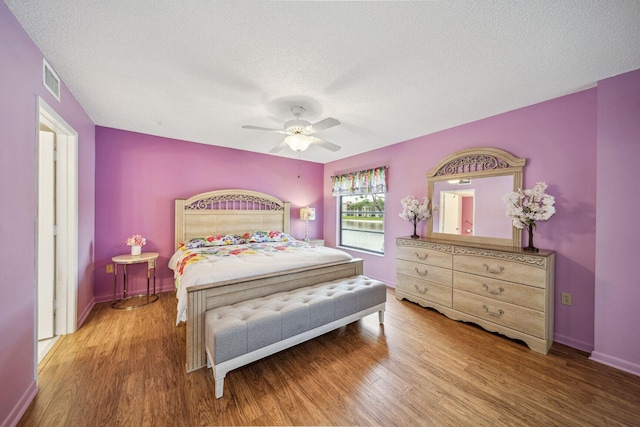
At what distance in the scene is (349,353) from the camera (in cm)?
222

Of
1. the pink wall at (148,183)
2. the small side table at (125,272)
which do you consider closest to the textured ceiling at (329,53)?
the pink wall at (148,183)

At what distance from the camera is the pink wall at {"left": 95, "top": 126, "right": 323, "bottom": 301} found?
3436 mm

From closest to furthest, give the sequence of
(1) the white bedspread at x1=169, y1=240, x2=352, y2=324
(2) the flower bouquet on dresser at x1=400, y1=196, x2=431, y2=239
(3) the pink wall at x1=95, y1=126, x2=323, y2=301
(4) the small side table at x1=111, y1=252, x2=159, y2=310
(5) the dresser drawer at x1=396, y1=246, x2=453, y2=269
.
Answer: (1) the white bedspread at x1=169, y1=240, x2=352, y2=324, (5) the dresser drawer at x1=396, y1=246, x2=453, y2=269, (4) the small side table at x1=111, y1=252, x2=159, y2=310, (3) the pink wall at x1=95, y1=126, x2=323, y2=301, (2) the flower bouquet on dresser at x1=400, y1=196, x2=431, y2=239

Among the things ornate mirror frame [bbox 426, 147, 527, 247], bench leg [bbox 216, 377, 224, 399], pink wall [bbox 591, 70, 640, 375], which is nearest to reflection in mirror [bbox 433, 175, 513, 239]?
ornate mirror frame [bbox 426, 147, 527, 247]

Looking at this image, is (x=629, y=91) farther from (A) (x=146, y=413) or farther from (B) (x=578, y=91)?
(A) (x=146, y=413)

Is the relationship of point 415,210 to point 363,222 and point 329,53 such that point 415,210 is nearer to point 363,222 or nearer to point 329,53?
point 363,222

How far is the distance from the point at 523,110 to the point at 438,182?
1239 millimetres

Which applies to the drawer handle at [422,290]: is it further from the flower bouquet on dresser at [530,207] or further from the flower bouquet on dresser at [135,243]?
the flower bouquet on dresser at [135,243]

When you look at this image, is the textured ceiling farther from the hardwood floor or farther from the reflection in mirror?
the hardwood floor

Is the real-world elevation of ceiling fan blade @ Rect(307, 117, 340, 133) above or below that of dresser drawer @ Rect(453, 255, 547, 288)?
above

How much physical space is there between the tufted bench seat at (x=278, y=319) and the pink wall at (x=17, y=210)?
3.63 feet

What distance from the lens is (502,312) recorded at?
249cm

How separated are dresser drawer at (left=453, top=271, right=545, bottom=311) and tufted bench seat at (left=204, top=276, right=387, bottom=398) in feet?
3.26

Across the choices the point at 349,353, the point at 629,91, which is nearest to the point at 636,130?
the point at 629,91
